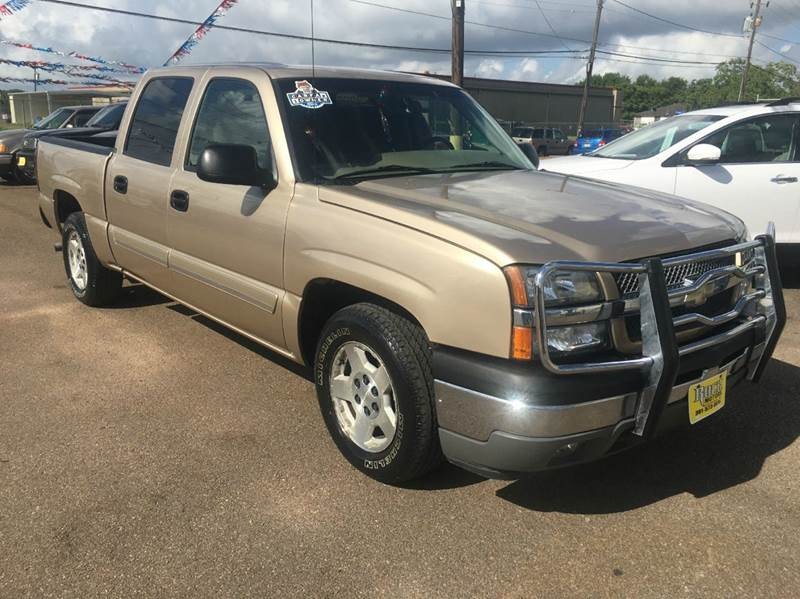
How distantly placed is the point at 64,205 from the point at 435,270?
457 centimetres

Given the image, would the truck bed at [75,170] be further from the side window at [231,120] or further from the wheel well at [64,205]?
the side window at [231,120]

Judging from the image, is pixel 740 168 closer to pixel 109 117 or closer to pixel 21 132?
pixel 109 117

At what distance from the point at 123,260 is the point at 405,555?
334 centimetres

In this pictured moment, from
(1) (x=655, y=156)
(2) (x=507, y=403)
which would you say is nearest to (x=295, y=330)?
(2) (x=507, y=403)

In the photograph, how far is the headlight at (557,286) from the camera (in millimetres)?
2477

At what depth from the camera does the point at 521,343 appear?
97.7 inches

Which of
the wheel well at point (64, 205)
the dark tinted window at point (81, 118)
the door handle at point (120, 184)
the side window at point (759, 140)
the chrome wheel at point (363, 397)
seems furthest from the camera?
the dark tinted window at point (81, 118)

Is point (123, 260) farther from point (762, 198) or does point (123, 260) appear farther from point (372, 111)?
point (762, 198)

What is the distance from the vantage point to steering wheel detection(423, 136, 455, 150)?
4.01m

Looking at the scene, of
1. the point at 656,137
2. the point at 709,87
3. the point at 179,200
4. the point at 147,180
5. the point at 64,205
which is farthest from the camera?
the point at 709,87

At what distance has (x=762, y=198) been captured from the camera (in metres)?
6.51

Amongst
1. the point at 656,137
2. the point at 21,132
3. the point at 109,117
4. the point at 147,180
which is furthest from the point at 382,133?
the point at 21,132

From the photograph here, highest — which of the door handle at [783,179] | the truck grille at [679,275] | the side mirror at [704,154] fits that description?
the side mirror at [704,154]

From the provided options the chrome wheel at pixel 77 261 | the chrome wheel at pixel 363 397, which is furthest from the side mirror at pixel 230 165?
the chrome wheel at pixel 77 261
